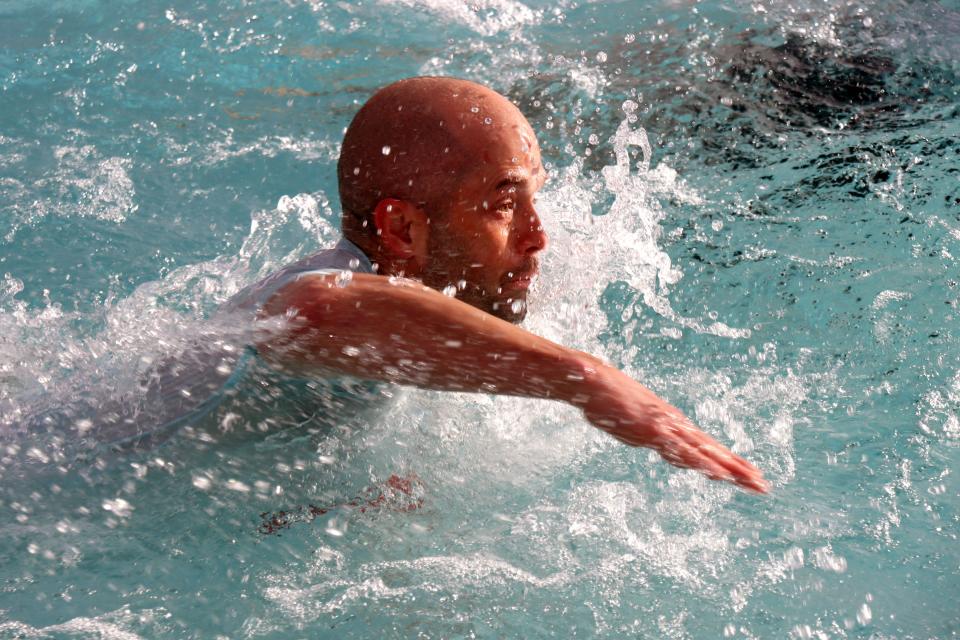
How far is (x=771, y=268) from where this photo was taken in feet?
12.4

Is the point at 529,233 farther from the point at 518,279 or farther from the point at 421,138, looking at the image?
the point at 421,138

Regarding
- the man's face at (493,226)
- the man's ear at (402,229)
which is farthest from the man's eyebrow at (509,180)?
the man's ear at (402,229)

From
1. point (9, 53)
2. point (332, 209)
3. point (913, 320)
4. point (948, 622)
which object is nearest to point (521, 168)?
point (948, 622)

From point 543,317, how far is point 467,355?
1276 millimetres

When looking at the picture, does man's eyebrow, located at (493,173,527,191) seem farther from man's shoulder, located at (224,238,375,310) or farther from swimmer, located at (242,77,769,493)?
man's shoulder, located at (224,238,375,310)

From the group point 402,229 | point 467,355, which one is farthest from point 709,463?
point 402,229

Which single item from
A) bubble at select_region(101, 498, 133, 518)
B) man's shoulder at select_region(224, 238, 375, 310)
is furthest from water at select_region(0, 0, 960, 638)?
man's shoulder at select_region(224, 238, 375, 310)

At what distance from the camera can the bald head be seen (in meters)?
2.48

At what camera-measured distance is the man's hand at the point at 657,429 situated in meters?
1.94

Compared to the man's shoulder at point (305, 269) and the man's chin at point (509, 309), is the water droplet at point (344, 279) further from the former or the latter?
the man's chin at point (509, 309)

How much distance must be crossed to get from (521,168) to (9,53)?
3.98 metres

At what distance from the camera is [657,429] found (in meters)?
1.95

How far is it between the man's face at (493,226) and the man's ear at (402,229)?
0.02 metres

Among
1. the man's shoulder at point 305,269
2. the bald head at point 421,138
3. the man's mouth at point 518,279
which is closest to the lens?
the man's shoulder at point 305,269
